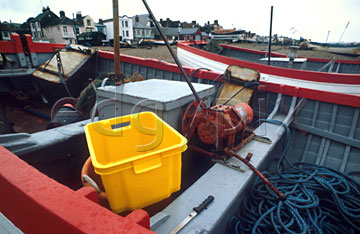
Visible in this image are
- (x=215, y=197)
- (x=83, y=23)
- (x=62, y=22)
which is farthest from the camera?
(x=83, y=23)

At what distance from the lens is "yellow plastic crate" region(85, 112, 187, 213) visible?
1.30 meters

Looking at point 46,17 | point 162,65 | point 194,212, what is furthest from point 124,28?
point 194,212

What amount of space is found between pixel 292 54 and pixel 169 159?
6986 millimetres

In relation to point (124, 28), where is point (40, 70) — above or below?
below

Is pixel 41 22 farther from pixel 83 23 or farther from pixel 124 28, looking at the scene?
pixel 124 28

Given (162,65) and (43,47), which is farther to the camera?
(43,47)

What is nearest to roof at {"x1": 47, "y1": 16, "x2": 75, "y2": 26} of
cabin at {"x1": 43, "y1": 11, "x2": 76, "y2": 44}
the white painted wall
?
cabin at {"x1": 43, "y1": 11, "x2": 76, "y2": 44}

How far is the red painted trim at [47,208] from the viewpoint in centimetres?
80

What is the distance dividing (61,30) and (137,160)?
51.0 meters

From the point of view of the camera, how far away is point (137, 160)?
130 centimetres

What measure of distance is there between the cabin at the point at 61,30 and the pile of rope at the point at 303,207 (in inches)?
1974

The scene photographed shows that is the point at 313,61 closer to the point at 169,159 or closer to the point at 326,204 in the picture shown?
the point at 326,204

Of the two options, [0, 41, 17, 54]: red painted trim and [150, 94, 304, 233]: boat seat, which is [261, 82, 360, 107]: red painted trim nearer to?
[150, 94, 304, 233]: boat seat

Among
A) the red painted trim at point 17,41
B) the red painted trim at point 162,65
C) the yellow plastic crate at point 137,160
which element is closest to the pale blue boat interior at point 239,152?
the yellow plastic crate at point 137,160
